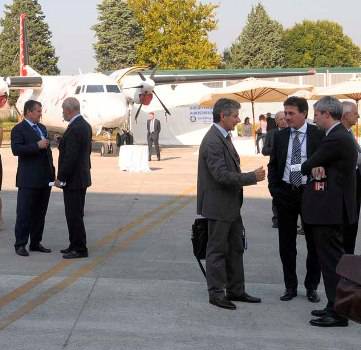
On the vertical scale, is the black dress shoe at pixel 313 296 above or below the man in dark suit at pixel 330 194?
below

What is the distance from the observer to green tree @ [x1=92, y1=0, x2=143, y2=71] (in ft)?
243

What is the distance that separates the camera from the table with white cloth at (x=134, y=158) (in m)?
21.2

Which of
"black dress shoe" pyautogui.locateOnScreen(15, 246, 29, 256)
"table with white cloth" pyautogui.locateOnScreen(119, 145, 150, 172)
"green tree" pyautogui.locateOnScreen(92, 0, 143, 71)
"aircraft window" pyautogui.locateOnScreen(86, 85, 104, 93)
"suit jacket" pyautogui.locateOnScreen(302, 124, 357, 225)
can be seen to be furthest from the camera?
"green tree" pyautogui.locateOnScreen(92, 0, 143, 71)

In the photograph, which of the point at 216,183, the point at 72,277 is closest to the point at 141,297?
the point at 72,277

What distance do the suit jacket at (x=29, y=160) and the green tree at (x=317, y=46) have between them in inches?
3230

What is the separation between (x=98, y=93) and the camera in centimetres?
2706

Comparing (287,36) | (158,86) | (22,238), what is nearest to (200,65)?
(158,86)

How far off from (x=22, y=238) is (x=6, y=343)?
3.69 meters

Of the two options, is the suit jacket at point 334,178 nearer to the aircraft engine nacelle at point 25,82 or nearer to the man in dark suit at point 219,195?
the man in dark suit at point 219,195

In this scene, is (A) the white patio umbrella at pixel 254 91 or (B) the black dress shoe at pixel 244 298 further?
(A) the white patio umbrella at pixel 254 91

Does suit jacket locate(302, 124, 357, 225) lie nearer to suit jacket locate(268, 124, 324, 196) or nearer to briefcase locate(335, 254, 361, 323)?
suit jacket locate(268, 124, 324, 196)

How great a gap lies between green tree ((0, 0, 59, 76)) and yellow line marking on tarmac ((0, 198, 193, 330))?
226 ft

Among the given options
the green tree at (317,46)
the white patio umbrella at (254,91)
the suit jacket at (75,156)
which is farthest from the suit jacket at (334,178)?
the green tree at (317,46)

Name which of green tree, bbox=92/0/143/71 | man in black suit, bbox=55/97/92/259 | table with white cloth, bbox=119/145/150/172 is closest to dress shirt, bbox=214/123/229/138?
man in black suit, bbox=55/97/92/259
